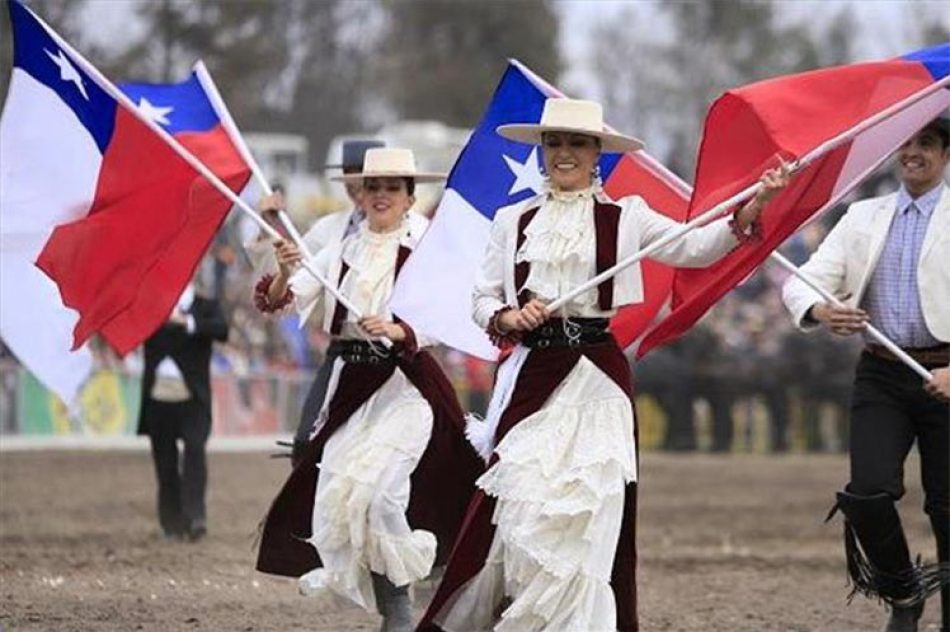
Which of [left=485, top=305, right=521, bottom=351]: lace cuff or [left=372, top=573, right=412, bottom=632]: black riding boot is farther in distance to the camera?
[left=372, top=573, right=412, bottom=632]: black riding boot

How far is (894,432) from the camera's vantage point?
33.7 feet

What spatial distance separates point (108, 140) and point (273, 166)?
3888cm

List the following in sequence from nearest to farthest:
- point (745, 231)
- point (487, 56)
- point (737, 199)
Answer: point (745, 231)
point (737, 199)
point (487, 56)

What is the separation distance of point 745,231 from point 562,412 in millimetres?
972

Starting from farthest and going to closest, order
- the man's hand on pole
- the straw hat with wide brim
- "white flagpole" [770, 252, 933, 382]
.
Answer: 1. the straw hat with wide brim
2. "white flagpole" [770, 252, 933, 382]
3. the man's hand on pole

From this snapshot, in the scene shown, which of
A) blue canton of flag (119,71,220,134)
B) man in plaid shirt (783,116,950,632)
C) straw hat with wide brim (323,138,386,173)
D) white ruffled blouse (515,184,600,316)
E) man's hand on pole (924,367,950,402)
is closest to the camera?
white ruffled blouse (515,184,600,316)

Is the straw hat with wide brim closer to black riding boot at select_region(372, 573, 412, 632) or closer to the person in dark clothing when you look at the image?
black riding boot at select_region(372, 573, 412, 632)

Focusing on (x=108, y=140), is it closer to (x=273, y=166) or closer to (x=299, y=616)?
(x=299, y=616)

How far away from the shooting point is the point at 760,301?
34.3 m

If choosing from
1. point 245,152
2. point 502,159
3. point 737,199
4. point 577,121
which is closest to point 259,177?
point 245,152

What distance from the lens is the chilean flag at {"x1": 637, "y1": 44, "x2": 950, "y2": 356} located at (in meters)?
9.56

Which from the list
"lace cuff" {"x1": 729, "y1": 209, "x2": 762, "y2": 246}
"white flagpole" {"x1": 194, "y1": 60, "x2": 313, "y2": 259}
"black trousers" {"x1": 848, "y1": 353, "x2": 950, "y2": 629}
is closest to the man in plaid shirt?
"black trousers" {"x1": 848, "y1": 353, "x2": 950, "y2": 629}

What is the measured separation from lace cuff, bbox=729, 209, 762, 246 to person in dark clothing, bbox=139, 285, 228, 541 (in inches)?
268

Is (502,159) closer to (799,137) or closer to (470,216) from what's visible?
(470,216)
